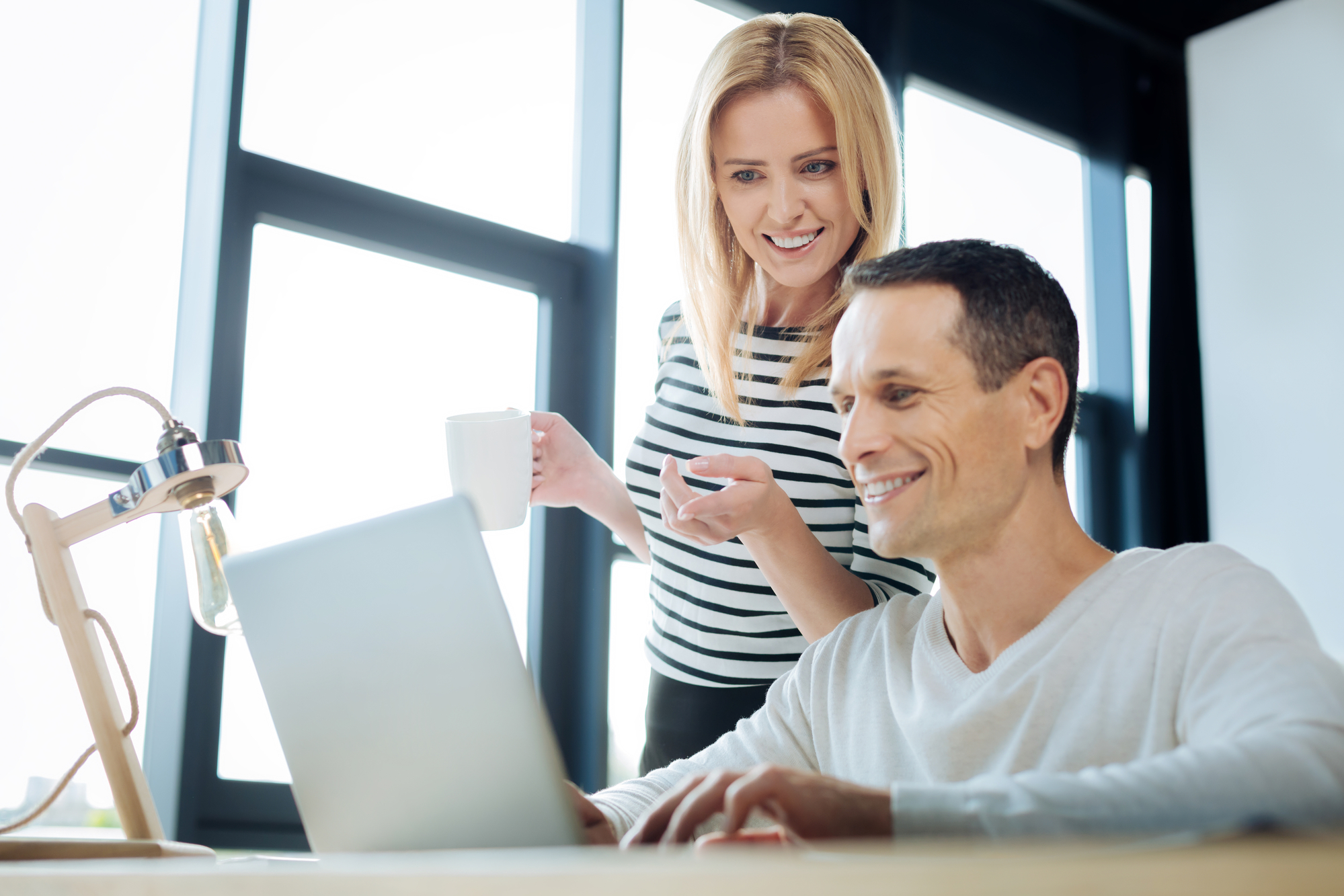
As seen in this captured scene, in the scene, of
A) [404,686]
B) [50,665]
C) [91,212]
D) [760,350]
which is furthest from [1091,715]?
[91,212]

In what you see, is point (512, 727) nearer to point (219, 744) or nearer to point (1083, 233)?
point (219, 744)

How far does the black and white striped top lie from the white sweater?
0.22 metres

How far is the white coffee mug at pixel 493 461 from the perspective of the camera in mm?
1283

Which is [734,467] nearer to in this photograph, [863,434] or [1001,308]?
[863,434]

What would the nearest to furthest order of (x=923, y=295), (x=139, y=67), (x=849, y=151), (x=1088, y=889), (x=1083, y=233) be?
(x=1088, y=889) → (x=923, y=295) → (x=849, y=151) → (x=139, y=67) → (x=1083, y=233)

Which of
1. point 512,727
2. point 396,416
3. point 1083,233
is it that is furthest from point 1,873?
point 1083,233

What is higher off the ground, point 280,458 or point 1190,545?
point 280,458

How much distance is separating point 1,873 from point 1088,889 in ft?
2.12

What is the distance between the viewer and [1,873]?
663 millimetres

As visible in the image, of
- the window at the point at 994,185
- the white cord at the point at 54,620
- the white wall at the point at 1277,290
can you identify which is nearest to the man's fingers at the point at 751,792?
the white cord at the point at 54,620

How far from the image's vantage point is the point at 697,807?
0.65 meters

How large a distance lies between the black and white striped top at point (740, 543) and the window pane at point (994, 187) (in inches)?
79.9

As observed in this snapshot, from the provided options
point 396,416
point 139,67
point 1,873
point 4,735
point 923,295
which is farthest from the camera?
point 396,416

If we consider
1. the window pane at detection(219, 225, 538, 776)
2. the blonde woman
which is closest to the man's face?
the blonde woman
